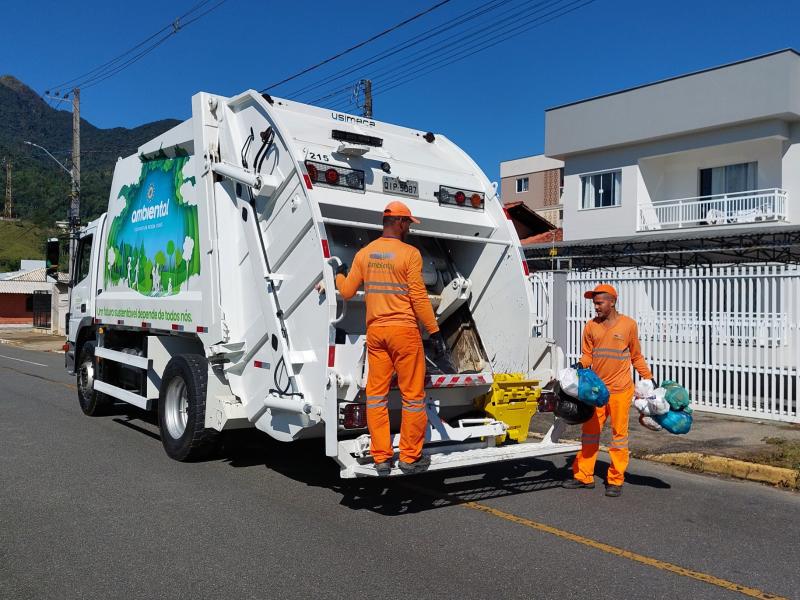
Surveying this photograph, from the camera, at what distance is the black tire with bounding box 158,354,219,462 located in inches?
269

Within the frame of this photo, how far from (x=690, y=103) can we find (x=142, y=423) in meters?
19.9

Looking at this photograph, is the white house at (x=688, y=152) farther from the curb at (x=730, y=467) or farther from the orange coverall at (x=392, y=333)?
the orange coverall at (x=392, y=333)

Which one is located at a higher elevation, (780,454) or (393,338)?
(393,338)

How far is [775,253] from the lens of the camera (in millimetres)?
16859

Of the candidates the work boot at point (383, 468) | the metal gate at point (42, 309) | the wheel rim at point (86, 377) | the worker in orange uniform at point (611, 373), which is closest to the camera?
the work boot at point (383, 468)

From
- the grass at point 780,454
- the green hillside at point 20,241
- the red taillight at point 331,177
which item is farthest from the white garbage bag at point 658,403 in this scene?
the green hillside at point 20,241

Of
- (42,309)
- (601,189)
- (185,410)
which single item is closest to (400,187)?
(185,410)

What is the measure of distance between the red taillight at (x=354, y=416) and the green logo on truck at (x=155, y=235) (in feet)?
8.23

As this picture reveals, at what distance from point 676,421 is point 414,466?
2255mm

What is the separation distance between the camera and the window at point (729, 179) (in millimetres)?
24062

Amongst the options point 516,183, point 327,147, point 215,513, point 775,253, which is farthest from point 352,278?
point 516,183

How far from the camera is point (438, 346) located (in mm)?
6906

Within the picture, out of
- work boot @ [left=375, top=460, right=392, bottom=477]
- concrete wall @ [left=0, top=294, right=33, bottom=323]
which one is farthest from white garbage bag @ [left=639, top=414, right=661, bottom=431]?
concrete wall @ [left=0, top=294, right=33, bottom=323]

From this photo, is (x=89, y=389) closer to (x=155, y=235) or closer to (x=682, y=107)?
(x=155, y=235)
